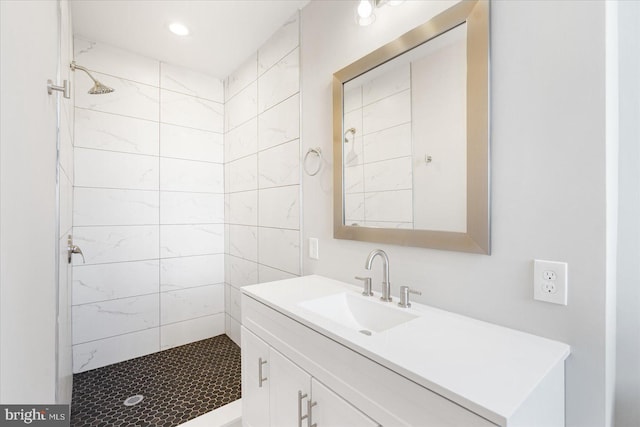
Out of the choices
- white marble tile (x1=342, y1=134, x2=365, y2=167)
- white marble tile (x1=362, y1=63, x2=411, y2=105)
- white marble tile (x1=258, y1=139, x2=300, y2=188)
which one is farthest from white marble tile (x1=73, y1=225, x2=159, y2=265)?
white marble tile (x1=362, y1=63, x2=411, y2=105)

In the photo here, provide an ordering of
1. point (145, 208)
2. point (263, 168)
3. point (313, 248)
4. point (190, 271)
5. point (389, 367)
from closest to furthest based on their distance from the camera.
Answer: point (389, 367) → point (313, 248) → point (263, 168) → point (145, 208) → point (190, 271)

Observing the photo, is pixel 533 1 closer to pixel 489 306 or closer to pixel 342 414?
pixel 489 306

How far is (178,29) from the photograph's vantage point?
6.98 ft

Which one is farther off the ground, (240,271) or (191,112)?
(191,112)

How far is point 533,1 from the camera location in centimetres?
90

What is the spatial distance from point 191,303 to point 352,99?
2.29 meters

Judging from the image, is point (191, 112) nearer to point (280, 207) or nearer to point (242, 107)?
point (242, 107)

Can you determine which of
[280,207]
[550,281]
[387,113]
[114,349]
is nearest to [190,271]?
[114,349]

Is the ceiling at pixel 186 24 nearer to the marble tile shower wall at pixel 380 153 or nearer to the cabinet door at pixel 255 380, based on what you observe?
the marble tile shower wall at pixel 380 153

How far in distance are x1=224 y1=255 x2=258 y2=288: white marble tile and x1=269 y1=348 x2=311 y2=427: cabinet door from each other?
3.89ft

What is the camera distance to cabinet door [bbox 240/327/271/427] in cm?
130

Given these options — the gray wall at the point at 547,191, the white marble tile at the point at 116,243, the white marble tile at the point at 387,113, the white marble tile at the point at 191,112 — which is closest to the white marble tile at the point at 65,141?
the white marble tile at the point at 116,243

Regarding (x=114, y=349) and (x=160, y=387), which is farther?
(x=114, y=349)

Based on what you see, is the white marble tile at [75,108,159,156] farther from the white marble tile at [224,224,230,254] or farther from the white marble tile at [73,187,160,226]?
the white marble tile at [224,224,230,254]
